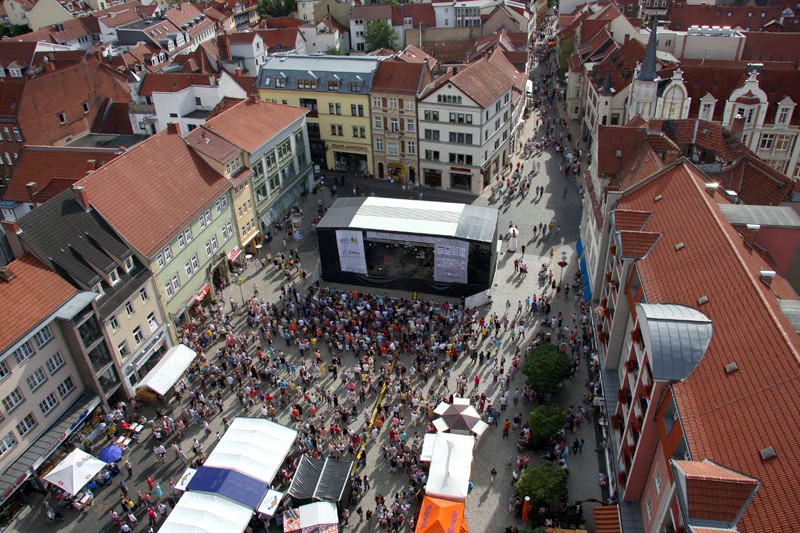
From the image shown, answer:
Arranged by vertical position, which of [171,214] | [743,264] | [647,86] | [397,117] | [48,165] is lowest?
[397,117]

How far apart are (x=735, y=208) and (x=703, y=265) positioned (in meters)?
8.22

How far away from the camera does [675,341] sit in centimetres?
2425

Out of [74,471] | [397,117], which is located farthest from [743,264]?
[397,117]

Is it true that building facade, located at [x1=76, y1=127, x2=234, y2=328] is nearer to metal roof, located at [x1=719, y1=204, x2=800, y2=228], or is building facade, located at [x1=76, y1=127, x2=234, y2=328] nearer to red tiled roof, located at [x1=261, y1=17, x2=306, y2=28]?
metal roof, located at [x1=719, y1=204, x2=800, y2=228]

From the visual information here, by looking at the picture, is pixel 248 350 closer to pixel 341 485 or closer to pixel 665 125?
pixel 341 485

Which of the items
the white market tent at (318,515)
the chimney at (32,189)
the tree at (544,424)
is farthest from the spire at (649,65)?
the chimney at (32,189)

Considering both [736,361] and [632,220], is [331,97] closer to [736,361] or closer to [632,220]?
[632,220]

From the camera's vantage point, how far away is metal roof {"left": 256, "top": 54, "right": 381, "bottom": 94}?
64375 mm

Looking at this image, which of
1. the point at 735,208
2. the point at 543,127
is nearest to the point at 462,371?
the point at 735,208

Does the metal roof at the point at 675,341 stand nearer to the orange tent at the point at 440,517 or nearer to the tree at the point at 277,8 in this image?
the orange tent at the point at 440,517

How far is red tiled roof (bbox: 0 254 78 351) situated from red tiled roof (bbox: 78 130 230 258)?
5886 millimetres

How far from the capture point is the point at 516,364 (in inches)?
1540

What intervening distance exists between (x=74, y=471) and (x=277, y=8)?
13757 cm

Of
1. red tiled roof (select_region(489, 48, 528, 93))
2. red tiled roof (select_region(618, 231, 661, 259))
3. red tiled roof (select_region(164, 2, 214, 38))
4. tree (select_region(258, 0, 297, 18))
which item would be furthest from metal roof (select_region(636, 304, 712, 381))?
tree (select_region(258, 0, 297, 18))
